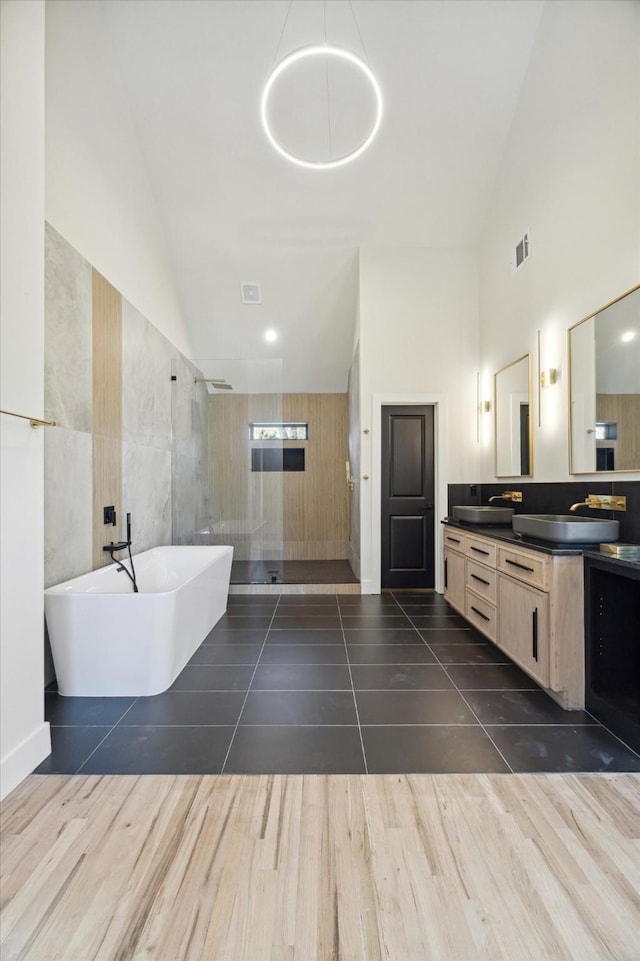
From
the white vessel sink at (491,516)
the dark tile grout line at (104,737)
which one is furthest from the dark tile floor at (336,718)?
the white vessel sink at (491,516)

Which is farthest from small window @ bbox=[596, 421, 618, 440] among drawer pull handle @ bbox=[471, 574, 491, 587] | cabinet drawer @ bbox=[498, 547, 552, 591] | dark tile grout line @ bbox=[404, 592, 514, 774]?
dark tile grout line @ bbox=[404, 592, 514, 774]

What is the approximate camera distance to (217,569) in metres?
3.27

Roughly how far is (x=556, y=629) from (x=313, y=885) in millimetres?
1584

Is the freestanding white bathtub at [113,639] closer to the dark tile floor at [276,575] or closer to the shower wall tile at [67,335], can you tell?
the shower wall tile at [67,335]

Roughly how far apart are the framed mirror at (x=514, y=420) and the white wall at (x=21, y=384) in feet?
10.6

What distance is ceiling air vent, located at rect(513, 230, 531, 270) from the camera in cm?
334

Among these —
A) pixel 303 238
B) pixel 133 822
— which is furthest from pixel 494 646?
pixel 303 238

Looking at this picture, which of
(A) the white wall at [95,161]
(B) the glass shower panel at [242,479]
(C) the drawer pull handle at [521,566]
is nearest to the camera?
(C) the drawer pull handle at [521,566]

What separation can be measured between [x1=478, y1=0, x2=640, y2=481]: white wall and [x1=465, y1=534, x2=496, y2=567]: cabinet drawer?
67 cm

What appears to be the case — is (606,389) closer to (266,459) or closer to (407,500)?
(407,500)

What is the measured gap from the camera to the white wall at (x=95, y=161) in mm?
2463

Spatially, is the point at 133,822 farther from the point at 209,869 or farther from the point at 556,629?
the point at 556,629

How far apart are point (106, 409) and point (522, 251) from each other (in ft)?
11.4

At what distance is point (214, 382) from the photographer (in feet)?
15.4
